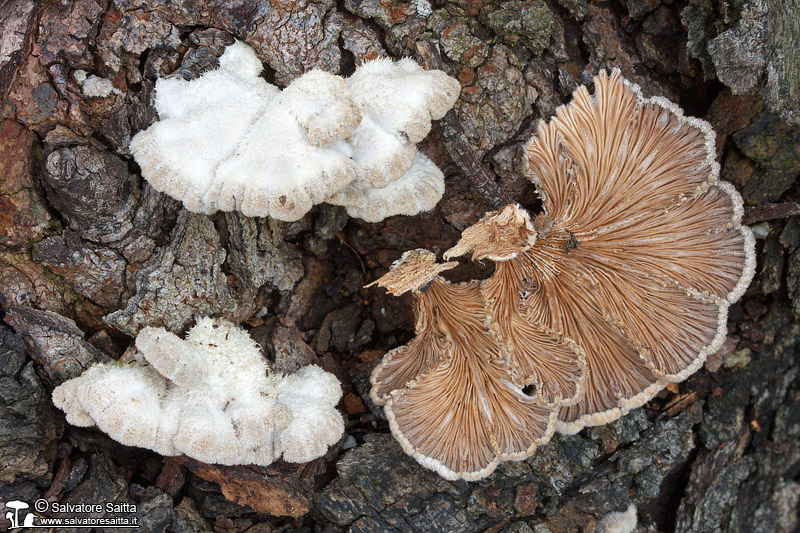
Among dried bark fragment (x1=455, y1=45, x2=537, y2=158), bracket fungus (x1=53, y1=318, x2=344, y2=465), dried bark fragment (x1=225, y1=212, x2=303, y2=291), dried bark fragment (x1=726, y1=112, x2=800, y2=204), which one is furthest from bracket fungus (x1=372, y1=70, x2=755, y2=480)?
dried bark fragment (x1=225, y1=212, x2=303, y2=291)

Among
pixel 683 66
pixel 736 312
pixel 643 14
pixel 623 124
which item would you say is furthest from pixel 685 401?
pixel 643 14

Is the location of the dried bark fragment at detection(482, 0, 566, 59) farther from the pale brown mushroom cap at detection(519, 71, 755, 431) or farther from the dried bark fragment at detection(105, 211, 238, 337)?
the dried bark fragment at detection(105, 211, 238, 337)

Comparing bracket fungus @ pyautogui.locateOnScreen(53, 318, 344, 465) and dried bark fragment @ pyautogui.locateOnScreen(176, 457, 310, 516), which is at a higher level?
bracket fungus @ pyautogui.locateOnScreen(53, 318, 344, 465)

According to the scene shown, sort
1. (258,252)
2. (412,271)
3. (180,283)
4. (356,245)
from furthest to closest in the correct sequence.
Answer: (356,245)
(258,252)
(180,283)
(412,271)

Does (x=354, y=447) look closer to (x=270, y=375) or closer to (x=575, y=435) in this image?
(x=270, y=375)

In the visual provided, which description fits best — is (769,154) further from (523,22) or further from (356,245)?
(356,245)

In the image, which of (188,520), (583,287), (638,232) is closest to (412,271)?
(583,287)

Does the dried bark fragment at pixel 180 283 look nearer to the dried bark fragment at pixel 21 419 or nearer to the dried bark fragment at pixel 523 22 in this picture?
the dried bark fragment at pixel 21 419
